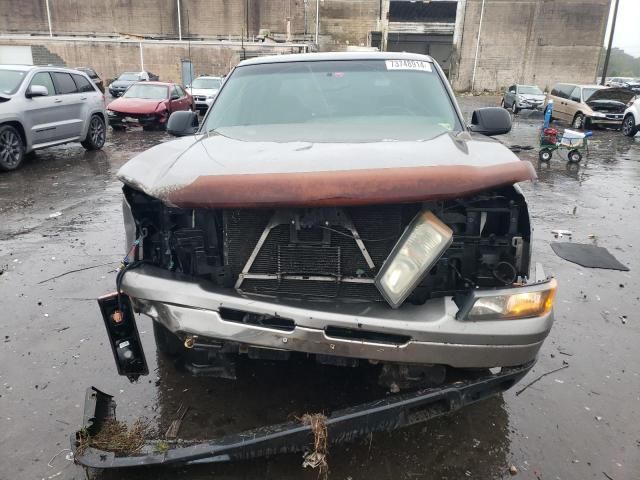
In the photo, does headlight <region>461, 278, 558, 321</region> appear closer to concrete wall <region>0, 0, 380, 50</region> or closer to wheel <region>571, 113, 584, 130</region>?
wheel <region>571, 113, 584, 130</region>

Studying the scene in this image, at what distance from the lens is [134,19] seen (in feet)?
151

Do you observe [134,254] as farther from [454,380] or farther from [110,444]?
[454,380]

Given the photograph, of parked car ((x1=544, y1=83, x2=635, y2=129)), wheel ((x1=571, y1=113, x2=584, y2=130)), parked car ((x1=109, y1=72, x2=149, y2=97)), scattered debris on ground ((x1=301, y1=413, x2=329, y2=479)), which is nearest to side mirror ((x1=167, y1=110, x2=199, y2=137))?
scattered debris on ground ((x1=301, y1=413, x2=329, y2=479))

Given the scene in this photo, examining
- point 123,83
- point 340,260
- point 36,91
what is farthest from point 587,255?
point 123,83

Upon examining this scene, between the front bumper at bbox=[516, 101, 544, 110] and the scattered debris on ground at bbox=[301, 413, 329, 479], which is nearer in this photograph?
the scattered debris on ground at bbox=[301, 413, 329, 479]

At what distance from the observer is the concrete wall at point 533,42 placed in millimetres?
41656

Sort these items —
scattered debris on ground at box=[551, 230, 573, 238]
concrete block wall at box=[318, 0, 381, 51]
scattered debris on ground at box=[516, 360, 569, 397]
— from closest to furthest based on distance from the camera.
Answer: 1. scattered debris on ground at box=[516, 360, 569, 397]
2. scattered debris on ground at box=[551, 230, 573, 238]
3. concrete block wall at box=[318, 0, 381, 51]

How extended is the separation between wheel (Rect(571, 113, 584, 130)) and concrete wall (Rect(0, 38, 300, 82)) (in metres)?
26.8

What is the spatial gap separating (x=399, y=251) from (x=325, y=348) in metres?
0.56

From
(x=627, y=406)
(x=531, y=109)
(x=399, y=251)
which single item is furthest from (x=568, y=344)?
(x=531, y=109)

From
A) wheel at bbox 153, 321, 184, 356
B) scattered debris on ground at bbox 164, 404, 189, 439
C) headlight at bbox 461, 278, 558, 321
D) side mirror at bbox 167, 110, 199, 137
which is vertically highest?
side mirror at bbox 167, 110, 199, 137

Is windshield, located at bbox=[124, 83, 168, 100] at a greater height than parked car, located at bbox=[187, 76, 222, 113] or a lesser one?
greater

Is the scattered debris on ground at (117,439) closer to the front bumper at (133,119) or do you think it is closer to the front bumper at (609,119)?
the front bumper at (133,119)

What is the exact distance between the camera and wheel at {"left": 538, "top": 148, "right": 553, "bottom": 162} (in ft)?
37.5
